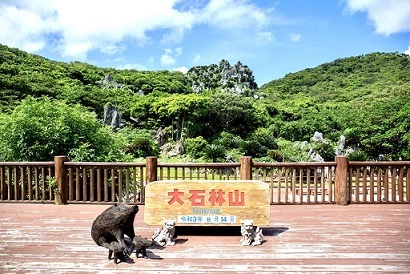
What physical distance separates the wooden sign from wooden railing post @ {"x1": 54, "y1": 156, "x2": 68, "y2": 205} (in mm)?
2336

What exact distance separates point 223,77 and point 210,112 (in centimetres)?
3340

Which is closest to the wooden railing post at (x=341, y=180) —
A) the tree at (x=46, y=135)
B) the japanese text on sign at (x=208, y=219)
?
the japanese text on sign at (x=208, y=219)

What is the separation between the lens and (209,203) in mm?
3945

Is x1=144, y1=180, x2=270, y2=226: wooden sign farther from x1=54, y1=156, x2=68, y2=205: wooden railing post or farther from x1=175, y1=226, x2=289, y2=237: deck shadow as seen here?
x1=54, y1=156, x2=68, y2=205: wooden railing post

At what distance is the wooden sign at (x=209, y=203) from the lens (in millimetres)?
3893

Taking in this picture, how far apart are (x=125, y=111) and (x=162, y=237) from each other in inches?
1522

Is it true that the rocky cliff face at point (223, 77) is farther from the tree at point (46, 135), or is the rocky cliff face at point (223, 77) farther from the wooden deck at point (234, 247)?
the wooden deck at point (234, 247)

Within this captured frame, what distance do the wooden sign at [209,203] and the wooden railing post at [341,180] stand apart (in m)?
2.16

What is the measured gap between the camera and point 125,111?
40812mm

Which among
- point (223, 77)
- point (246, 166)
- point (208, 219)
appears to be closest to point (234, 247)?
point (208, 219)

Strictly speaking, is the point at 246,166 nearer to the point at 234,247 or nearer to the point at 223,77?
the point at 234,247

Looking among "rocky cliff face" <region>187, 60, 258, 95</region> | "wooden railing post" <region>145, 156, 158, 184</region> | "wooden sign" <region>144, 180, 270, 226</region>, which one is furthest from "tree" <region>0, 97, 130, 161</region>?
"rocky cliff face" <region>187, 60, 258, 95</region>

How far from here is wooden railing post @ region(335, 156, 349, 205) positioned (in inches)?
214

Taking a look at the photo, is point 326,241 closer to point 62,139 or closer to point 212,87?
point 62,139
